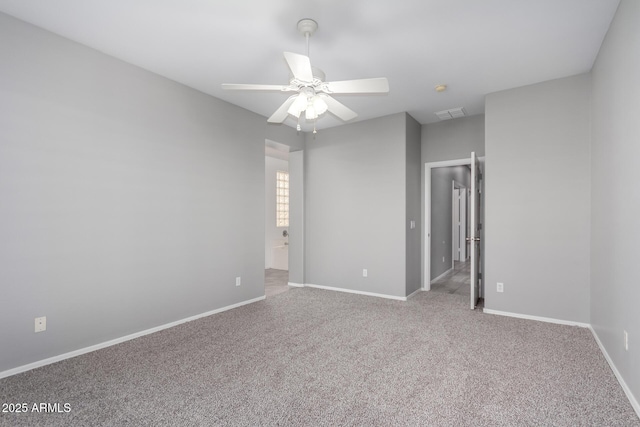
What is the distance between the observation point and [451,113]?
4.56 meters

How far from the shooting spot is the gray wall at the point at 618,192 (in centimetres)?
198

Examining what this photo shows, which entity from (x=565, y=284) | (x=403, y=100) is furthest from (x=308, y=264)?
(x=565, y=284)

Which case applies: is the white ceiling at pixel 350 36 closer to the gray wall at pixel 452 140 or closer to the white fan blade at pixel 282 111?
the white fan blade at pixel 282 111

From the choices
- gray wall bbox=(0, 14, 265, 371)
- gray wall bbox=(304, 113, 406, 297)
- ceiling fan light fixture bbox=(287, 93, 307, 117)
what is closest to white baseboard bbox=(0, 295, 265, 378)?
gray wall bbox=(0, 14, 265, 371)

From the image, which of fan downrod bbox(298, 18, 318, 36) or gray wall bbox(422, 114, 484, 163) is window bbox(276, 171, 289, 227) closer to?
gray wall bbox(422, 114, 484, 163)

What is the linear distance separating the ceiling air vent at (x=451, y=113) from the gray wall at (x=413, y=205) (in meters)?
0.39

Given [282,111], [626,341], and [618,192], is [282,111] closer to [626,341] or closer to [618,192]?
[618,192]

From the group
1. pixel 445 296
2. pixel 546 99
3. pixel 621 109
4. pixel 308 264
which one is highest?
pixel 546 99

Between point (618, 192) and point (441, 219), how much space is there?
3.92m

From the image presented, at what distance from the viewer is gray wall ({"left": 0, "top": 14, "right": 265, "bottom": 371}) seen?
2.42m

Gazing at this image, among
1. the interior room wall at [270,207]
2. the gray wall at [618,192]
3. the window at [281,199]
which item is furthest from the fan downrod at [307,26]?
the window at [281,199]

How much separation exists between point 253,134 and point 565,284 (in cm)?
417

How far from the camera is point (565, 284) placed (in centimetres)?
344

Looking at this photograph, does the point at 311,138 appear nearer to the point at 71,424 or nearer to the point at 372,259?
the point at 372,259
